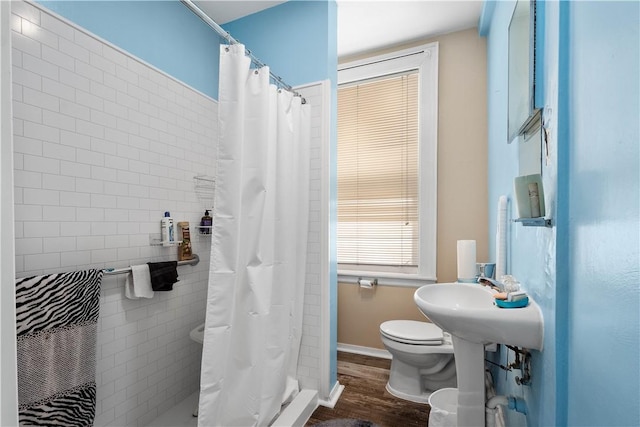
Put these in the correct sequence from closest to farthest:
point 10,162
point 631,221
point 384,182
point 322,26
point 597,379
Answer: point 10,162 → point 631,221 → point 597,379 → point 322,26 → point 384,182

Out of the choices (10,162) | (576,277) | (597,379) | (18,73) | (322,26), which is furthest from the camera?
(322,26)

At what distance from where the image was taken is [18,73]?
1173 millimetres

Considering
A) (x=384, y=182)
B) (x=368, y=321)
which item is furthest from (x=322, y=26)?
(x=368, y=321)

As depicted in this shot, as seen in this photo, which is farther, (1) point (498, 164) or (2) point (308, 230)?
(2) point (308, 230)

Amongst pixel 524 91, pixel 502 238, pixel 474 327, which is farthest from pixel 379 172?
pixel 474 327

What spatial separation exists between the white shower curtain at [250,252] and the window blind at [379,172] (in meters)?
1.06

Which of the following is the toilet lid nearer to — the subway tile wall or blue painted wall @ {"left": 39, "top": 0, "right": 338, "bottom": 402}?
blue painted wall @ {"left": 39, "top": 0, "right": 338, "bottom": 402}

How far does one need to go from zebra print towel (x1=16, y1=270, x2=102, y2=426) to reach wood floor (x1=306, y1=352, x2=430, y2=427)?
116 cm

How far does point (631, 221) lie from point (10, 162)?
0.87 meters

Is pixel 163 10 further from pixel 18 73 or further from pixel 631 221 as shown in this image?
pixel 631 221

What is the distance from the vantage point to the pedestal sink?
3.24 feet

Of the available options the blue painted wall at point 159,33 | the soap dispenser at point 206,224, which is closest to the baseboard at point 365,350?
the soap dispenser at point 206,224

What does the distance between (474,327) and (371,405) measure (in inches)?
48.3

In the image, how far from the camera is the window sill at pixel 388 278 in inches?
97.8
